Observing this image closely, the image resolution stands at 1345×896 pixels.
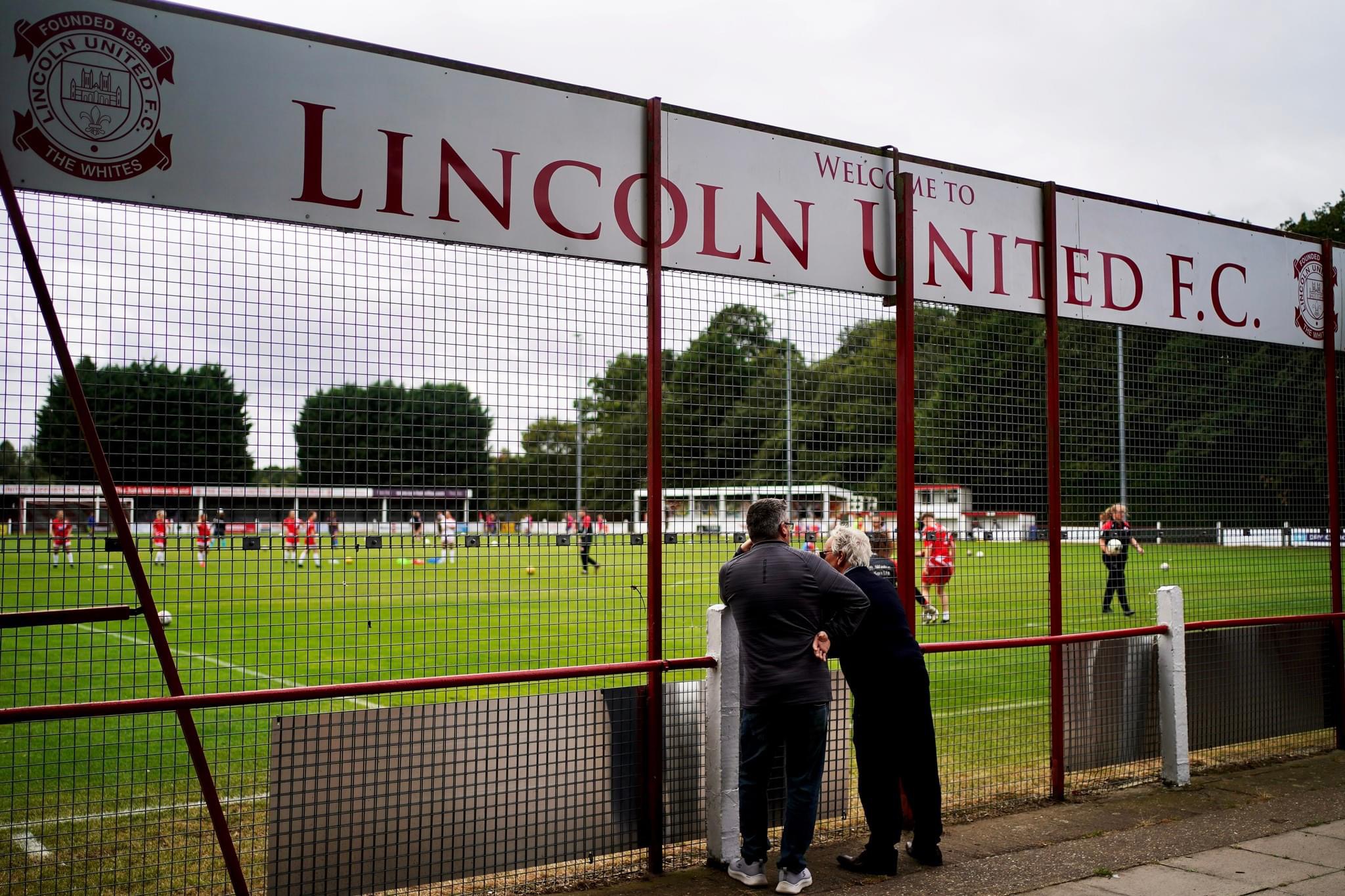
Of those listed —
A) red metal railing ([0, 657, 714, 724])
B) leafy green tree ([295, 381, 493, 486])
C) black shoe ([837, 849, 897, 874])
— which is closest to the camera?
red metal railing ([0, 657, 714, 724])

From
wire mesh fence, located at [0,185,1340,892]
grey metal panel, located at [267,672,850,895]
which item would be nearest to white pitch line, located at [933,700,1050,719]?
wire mesh fence, located at [0,185,1340,892]

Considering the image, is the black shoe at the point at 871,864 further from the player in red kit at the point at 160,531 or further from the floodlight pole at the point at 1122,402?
the floodlight pole at the point at 1122,402

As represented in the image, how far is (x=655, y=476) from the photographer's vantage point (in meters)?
5.52

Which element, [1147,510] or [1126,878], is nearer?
[1126,878]

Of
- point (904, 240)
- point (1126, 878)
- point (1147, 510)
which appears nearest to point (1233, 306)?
point (1147, 510)

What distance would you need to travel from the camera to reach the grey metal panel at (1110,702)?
22.5ft

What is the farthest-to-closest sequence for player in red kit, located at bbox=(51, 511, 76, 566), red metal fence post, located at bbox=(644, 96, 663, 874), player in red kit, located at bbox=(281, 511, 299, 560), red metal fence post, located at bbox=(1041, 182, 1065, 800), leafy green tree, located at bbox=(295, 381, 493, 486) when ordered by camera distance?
1. red metal fence post, located at bbox=(1041, 182, 1065, 800)
2. red metal fence post, located at bbox=(644, 96, 663, 874)
3. leafy green tree, located at bbox=(295, 381, 493, 486)
4. player in red kit, located at bbox=(281, 511, 299, 560)
5. player in red kit, located at bbox=(51, 511, 76, 566)

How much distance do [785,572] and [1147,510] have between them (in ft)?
15.9

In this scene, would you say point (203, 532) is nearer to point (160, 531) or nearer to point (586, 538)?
point (160, 531)

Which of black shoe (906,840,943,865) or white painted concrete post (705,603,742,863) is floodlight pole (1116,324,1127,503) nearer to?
black shoe (906,840,943,865)

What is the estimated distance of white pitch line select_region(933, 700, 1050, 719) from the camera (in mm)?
9445

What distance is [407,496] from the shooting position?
4.91m

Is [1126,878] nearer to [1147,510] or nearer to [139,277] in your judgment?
[1147,510]

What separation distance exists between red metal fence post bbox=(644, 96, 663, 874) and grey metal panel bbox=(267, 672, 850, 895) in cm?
8
